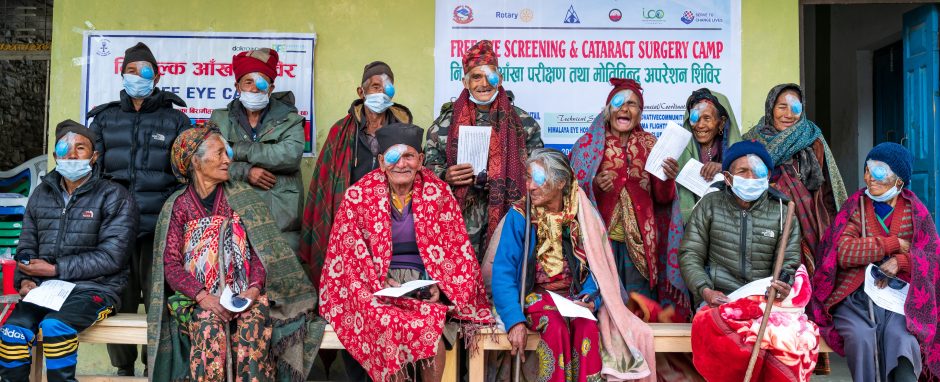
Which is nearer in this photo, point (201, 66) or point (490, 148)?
point (490, 148)

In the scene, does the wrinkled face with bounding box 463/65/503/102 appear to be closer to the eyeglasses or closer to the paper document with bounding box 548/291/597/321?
the paper document with bounding box 548/291/597/321

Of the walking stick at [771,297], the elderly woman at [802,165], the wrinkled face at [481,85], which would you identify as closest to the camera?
the walking stick at [771,297]

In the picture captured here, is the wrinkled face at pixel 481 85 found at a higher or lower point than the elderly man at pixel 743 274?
higher

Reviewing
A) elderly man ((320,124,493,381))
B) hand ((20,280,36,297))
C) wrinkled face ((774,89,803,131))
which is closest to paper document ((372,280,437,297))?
elderly man ((320,124,493,381))

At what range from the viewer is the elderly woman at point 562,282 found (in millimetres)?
4258

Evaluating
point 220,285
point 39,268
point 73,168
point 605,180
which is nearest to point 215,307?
point 220,285

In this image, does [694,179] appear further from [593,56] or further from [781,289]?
[593,56]

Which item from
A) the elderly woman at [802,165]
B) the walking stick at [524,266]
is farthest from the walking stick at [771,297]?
the walking stick at [524,266]

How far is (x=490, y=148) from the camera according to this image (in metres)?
5.15

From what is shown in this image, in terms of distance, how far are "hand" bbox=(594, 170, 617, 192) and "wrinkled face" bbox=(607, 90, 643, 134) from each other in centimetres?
31

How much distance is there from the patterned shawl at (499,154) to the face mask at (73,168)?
2116 millimetres

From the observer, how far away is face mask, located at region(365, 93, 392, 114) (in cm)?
532

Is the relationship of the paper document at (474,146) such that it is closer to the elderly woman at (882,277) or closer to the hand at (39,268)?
the elderly woman at (882,277)

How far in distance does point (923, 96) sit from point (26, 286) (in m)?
6.53
